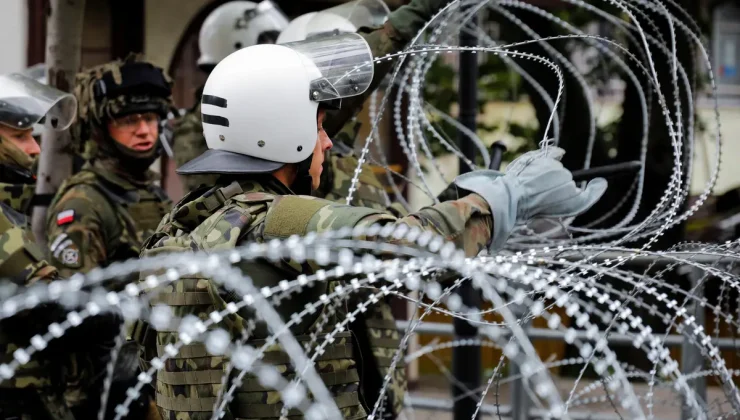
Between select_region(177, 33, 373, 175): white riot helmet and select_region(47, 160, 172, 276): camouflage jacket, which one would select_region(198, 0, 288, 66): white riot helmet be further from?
select_region(177, 33, 373, 175): white riot helmet

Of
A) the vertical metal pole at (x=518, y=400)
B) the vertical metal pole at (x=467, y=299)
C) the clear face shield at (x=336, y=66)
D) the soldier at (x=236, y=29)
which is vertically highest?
the soldier at (x=236, y=29)

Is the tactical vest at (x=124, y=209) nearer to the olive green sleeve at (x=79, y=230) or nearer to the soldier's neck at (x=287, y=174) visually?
the olive green sleeve at (x=79, y=230)

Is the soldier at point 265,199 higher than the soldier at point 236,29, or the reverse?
the soldier at point 236,29

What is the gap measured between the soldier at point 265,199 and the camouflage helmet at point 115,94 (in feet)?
6.73

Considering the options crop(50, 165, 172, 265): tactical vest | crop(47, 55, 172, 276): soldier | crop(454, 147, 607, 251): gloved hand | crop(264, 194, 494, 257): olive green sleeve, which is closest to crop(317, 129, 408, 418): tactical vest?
crop(50, 165, 172, 265): tactical vest

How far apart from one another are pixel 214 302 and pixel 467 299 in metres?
2.49

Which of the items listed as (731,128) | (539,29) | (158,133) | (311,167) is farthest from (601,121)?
(311,167)

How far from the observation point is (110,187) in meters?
4.45

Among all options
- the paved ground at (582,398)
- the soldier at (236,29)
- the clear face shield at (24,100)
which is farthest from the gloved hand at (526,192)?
the soldier at (236,29)

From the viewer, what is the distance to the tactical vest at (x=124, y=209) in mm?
4363

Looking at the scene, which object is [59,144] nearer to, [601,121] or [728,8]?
[601,121]

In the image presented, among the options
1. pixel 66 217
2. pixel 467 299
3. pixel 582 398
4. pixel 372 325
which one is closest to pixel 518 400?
pixel 582 398

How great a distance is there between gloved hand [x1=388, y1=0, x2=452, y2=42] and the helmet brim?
119cm

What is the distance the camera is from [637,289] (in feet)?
7.54
